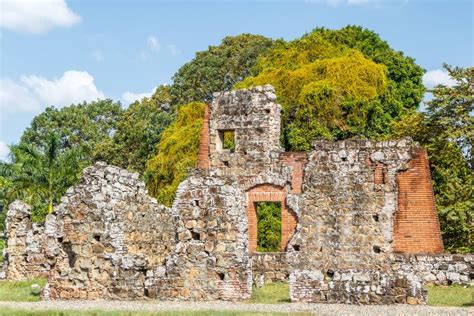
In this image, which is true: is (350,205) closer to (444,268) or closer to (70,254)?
(444,268)

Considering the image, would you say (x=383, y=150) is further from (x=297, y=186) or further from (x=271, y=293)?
(x=271, y=293)

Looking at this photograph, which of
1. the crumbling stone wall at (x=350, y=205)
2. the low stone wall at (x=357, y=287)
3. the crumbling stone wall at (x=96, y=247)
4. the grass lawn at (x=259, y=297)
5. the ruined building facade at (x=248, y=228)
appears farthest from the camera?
the crumbling stone wall at (x=350, y=205)

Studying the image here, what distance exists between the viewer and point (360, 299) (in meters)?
17.0

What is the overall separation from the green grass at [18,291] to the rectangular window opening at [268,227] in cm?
1450

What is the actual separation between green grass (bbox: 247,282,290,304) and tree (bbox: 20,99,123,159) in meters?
40.1

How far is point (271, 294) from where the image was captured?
20094 millimetres

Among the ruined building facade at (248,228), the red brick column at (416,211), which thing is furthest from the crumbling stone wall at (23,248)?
the red brick column at (416,211)

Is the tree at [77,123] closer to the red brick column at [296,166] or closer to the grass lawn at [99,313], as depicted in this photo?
→ the red brick column at [296,166]

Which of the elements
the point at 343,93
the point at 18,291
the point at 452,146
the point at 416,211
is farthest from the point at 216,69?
the point at 18,291

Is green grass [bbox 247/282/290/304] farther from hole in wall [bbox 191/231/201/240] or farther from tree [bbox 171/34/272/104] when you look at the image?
tree [bbox 171/34/272/104]

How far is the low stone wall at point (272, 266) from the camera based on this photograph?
84.4 ft

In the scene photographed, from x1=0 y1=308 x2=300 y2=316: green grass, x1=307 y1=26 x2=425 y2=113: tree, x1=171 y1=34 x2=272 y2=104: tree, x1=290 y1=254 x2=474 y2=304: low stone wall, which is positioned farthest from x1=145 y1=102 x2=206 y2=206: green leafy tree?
x1=0 y1=308 x2=300 y2=316: green grass

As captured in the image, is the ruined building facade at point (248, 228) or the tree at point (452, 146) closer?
the ruined building facade at point (248, 228)

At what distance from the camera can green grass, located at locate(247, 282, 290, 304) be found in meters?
18.1
